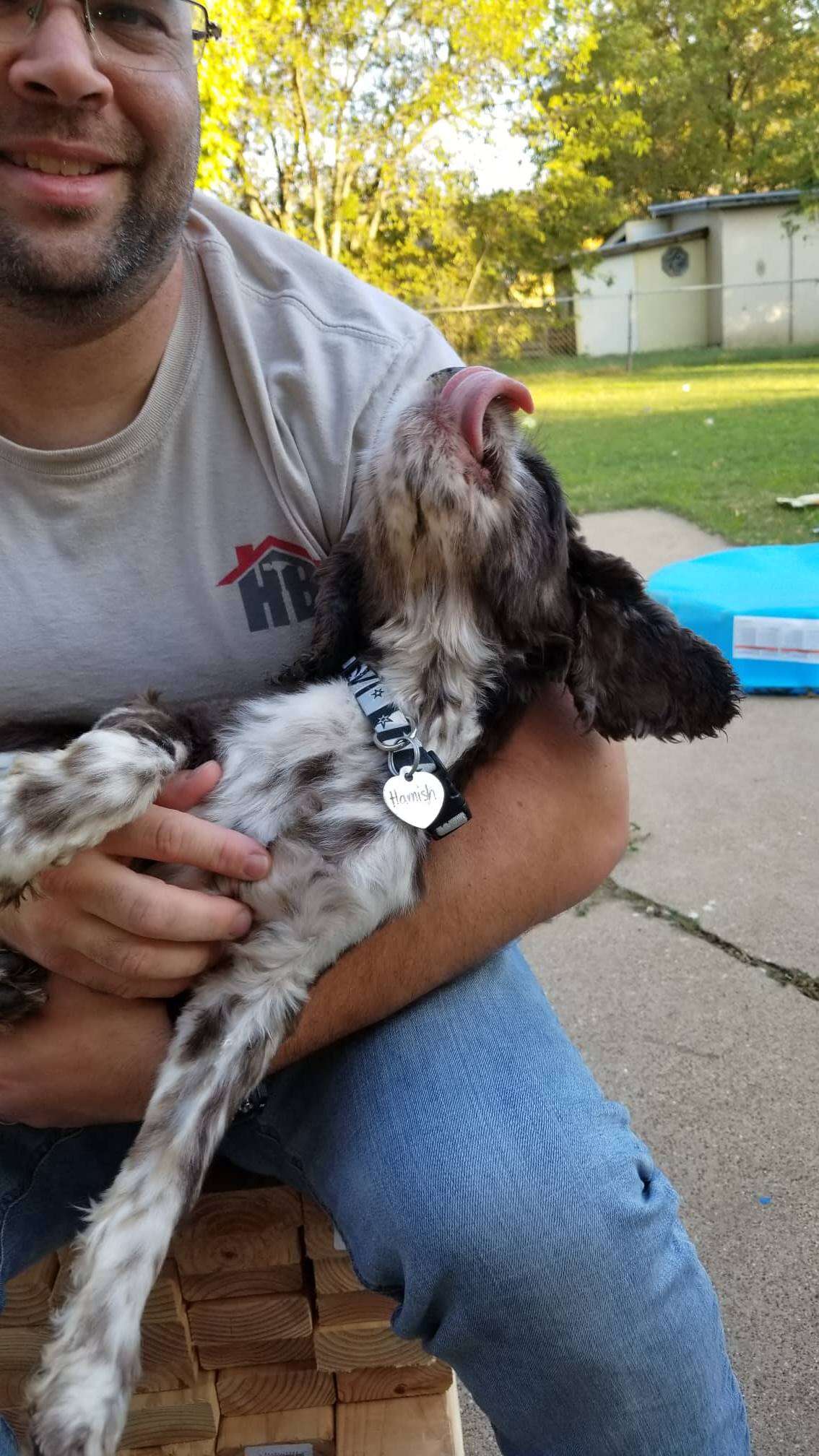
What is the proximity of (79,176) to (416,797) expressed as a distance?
4.18 feet

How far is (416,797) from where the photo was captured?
6.66 feet

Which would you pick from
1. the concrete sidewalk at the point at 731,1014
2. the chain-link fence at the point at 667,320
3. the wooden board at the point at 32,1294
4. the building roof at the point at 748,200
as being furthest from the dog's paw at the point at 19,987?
the building roof at the point at 748,200

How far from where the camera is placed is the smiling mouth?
2066 mm

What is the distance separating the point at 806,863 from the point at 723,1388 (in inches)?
101

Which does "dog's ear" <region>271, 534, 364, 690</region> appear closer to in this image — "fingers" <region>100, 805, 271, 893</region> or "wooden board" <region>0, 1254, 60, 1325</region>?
"fingers" <region>100, 805, 271, 893</region>

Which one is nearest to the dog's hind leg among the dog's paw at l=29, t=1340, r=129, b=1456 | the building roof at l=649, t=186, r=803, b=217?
the dog's paw at l=29, t=1340, r=129, b=1456

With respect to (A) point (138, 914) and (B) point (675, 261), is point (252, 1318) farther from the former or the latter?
(B) point (675, 261)

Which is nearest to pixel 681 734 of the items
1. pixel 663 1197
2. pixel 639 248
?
pixel 663 1197

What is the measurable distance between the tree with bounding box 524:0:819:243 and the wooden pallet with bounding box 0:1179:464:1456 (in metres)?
30.6

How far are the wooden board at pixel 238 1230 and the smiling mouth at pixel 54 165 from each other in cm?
184

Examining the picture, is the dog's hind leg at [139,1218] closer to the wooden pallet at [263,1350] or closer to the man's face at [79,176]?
the wooden pallet at [263,1350]

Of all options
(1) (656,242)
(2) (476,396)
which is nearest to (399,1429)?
(2) (476,396)

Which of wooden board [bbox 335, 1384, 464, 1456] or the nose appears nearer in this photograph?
the nose

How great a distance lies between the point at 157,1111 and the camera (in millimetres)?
1797
